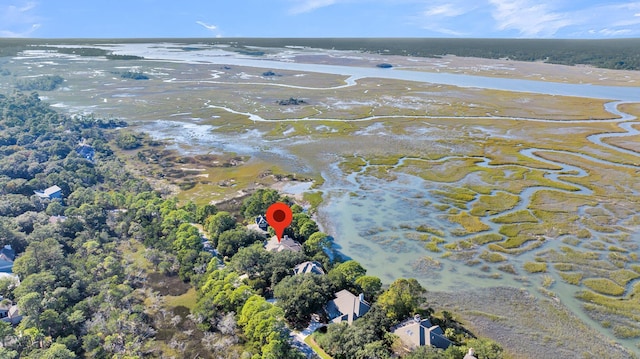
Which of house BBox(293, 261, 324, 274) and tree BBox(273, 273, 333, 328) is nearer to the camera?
tree BBox(273, 273, 333, 328)

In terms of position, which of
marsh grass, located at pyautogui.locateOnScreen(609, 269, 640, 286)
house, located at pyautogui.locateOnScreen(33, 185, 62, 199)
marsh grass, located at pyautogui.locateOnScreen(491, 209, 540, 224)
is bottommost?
marsh grass, located at pyautogui.locateOnScreen(609, 269, 640, 286)

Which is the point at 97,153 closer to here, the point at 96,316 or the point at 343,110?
the point at 96,316

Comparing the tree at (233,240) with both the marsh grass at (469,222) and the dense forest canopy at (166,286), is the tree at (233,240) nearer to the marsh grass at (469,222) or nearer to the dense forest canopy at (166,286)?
the dense forest canopy at (166,286)

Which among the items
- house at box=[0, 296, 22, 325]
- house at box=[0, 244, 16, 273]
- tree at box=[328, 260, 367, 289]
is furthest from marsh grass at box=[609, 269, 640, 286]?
house at box=[0, 244, 16, 273]

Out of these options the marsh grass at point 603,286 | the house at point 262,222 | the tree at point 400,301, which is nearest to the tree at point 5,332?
the house at point 262,222

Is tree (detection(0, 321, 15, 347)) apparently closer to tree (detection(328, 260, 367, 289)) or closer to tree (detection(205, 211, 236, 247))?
tree (detection(205, 211, 236, 247))

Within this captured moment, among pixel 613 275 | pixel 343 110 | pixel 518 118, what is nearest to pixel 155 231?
pixel 613 275
